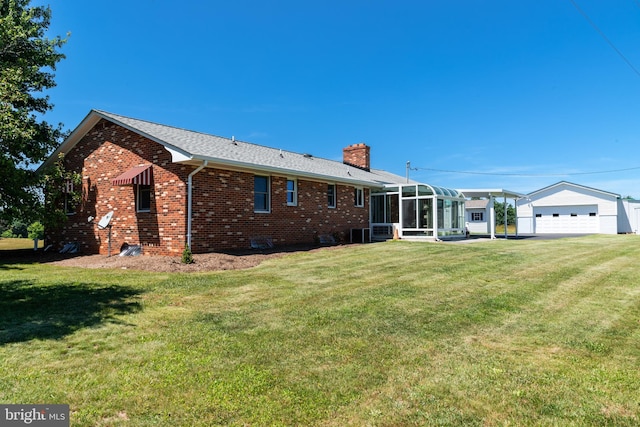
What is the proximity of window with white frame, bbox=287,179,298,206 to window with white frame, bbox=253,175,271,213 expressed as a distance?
49.1 inches

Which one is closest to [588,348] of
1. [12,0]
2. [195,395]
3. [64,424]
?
[195,395]

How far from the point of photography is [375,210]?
22.1 m

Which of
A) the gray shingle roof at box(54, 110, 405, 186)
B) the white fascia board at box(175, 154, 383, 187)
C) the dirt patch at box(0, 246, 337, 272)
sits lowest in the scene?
the dirt patch at box(0, 246, 337, 272)

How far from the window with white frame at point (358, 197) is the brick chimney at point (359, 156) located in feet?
19.2

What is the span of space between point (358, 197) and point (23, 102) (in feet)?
52.3

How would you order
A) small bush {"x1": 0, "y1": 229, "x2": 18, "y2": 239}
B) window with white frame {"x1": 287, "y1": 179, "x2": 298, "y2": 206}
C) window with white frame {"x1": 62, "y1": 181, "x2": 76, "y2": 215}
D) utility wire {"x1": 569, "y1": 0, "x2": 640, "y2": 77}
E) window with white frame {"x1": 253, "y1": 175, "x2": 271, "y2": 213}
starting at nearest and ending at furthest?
1. utility wire {"x1": 569, "y1": 0, "x2": 640, "y2": 77}
2. window with white frame {"x1": 253, "y1": 175, "x2": 271, "y2": 213}
3. window with white frame {"x1": 62, "y1": 181, "x2": 76, "y2": 215}
4. window with white frame {"x1": 287, "y1": 179, "x2": 298, "y2": 206}
5. small bush {"x1": 0, "y1": 229, "x2": 18, "y2": 239}

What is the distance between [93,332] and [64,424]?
2368 mm

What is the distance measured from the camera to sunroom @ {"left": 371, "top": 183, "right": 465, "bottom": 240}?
20.2 m

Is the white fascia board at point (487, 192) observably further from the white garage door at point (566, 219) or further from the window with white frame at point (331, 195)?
the white garage door at point (566, 219)

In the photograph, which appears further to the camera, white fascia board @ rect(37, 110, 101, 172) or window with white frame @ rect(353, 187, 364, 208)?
window with white frame @ rect(353, 187, 364, 208)

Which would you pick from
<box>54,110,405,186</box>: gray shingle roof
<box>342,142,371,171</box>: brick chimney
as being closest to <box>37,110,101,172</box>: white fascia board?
<box>54,110,405,186</box>: gray shingle roof

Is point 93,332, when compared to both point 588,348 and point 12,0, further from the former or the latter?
point 12,0

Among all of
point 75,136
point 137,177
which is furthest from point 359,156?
point 75,136

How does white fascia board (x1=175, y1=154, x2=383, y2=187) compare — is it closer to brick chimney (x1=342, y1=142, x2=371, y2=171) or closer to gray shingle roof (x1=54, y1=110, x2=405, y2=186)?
gray shingle roof (x1=54, y1=110, x2=405, y2=186)
